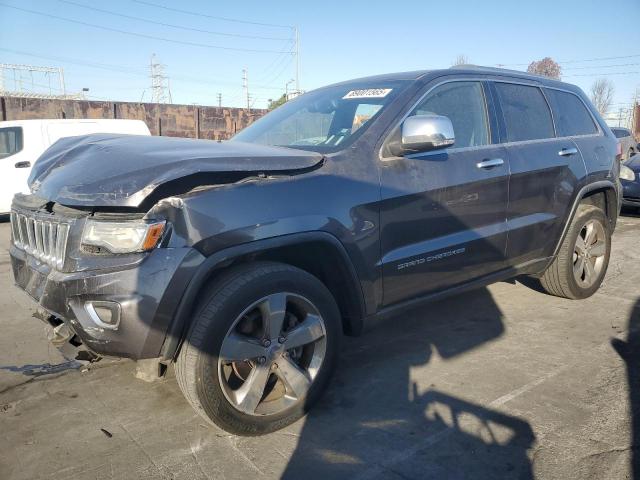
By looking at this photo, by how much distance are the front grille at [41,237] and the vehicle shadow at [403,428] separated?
1473 mm

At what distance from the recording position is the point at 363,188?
2805mm

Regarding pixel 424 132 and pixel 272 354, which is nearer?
pixel 272 354

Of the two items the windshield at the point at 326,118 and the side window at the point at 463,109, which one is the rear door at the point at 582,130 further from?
the windshield at the point at 326,118

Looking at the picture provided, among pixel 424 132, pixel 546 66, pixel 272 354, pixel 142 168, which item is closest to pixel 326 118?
pixel 424 132

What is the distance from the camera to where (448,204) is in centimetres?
319

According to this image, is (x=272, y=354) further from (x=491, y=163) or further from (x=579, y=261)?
(x=579, y=261)

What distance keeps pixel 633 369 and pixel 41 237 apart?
3.60 metres

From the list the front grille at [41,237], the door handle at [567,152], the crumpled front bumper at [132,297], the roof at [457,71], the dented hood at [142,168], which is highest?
the roof at [457,71]

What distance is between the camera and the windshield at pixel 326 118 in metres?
3.10

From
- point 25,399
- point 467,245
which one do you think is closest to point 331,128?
point 467,245

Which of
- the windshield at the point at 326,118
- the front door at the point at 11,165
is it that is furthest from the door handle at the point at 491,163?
the front door at the point at 11,165

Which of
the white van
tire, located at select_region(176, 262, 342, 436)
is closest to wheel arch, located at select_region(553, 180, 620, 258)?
tire, located at select_region(176, 262, 342, 436)

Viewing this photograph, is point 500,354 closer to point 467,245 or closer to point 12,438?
point 467,245

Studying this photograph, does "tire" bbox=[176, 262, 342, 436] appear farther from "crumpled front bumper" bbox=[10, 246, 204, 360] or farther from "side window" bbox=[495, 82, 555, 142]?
"side window" bbox=[495, 82, 555, 142]
